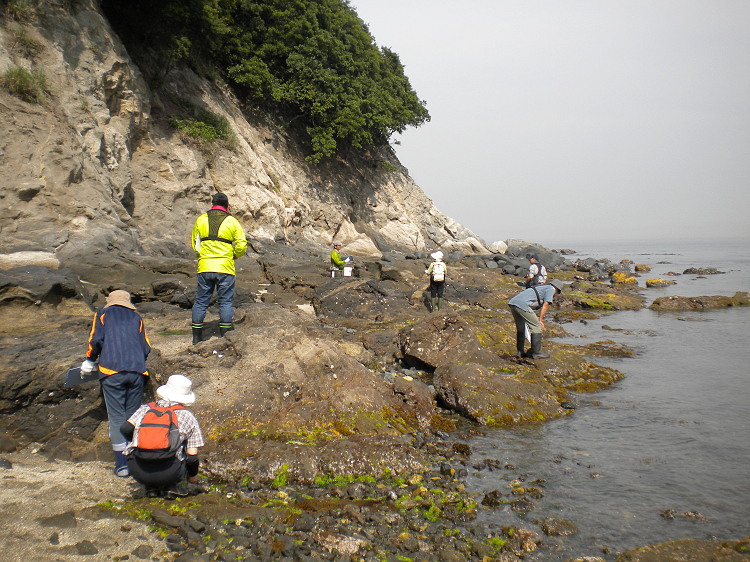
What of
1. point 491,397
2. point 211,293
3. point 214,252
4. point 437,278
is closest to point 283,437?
point 211,293

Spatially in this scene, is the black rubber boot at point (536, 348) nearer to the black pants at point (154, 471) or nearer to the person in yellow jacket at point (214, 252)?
the person in yellow jacket at point (214, 252)

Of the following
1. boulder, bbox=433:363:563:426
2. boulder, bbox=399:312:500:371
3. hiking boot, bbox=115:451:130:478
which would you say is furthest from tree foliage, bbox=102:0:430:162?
hiking boot, bbox=115:451:130:478

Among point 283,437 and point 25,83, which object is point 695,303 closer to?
point 283,437


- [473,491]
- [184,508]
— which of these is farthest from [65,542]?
[473,491]

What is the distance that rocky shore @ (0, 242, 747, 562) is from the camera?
3.90 metres

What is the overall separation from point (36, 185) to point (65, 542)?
42.0 ft

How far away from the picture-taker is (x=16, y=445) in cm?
492

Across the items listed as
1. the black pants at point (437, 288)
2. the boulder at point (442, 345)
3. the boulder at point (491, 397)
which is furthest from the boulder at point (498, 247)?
the boulder at point (491, 397)

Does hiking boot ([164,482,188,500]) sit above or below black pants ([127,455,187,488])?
below

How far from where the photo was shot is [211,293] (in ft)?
23.9

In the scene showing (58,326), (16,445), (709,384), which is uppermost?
(58,326)

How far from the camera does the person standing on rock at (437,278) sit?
49.4 feet

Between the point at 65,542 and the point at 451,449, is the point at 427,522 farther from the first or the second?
the point at 65,542

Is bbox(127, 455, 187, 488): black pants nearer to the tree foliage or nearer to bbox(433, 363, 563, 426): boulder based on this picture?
bbox(433, 363, 563, 426): boulder
